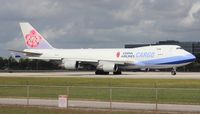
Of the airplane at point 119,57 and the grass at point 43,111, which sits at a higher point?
the airplane at point 119,57

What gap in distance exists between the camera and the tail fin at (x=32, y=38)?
88562 mm

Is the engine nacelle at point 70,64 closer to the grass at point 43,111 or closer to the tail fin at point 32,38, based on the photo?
the tail fin at point 32,38

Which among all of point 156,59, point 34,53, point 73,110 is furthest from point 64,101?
point 34,53

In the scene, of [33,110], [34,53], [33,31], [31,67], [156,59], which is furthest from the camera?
[31,67]

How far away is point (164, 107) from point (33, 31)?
6420 cm

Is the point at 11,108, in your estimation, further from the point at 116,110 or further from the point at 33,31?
the point at 33,31

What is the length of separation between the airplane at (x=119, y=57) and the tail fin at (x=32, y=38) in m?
2.34

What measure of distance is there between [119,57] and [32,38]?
1827cm

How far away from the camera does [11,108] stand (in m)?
26.5

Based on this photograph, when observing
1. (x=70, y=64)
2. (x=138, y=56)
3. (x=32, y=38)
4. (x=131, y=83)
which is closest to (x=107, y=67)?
(x=138, y=56)

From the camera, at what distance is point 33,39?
88688mm

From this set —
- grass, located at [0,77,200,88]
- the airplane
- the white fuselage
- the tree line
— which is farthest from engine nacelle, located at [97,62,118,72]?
the tree line

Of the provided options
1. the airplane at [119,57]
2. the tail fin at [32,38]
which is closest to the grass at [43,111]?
the airplane at [119,57]

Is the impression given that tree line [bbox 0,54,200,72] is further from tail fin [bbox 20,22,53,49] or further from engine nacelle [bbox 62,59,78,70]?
engine nacelle [bbox 62,59,78,70]
